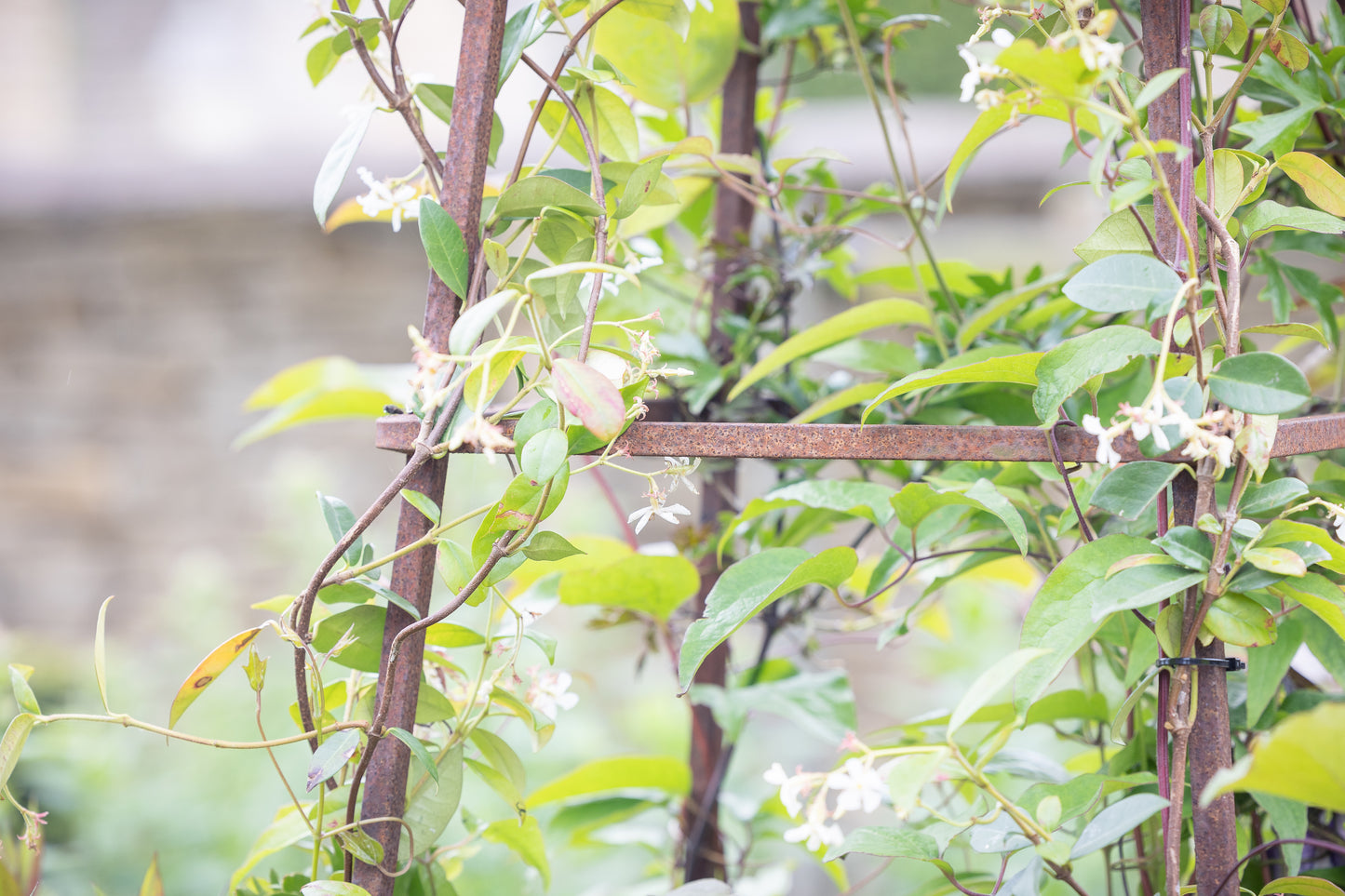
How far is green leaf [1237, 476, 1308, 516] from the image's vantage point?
298 millimetres

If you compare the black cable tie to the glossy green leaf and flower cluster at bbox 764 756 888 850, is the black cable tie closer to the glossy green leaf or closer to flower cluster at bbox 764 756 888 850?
flower cluster at bbox 764 756 888 850

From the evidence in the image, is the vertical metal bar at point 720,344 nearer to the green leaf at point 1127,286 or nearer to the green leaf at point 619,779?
the green leaf at point 619,779

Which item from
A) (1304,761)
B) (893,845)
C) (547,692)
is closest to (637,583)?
(547,692)

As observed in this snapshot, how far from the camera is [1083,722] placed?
0.52m

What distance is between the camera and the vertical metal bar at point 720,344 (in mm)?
620

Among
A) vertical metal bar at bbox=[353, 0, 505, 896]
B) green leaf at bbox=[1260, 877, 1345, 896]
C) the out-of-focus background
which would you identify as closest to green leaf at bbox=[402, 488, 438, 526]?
vertical metal bar at bbox=[353, 0, 505, 896]

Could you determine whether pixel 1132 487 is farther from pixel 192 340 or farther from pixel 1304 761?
pixel 192 340

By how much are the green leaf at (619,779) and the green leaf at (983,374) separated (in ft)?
1.11

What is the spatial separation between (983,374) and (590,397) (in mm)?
150

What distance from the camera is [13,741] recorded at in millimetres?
321

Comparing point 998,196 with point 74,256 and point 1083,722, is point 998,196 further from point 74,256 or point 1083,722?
point 74,256

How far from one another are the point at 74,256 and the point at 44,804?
4.67ft

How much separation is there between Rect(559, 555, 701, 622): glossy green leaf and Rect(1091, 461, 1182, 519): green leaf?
240mm

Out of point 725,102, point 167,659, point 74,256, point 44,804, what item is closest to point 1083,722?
point 725,102
